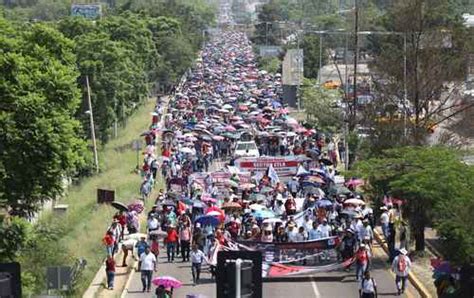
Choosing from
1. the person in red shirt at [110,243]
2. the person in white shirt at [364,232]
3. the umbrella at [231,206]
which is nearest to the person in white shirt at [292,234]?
the person in white shirt at [364,232]

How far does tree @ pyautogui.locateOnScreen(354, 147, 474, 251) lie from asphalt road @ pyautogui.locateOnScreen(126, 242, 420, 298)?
5.10ft

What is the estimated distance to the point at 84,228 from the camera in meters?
34.1

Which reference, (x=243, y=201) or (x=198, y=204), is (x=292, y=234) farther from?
(x=243, y=201)

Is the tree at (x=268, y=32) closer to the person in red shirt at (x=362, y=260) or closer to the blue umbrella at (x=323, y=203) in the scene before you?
the blue umbrella at (x=323, y=203)

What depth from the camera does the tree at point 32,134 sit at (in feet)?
90.1

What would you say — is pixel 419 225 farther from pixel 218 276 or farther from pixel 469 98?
pixel 469 98

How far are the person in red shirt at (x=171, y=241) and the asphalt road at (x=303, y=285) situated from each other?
69 centimetres

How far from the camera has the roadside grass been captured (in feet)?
96.8

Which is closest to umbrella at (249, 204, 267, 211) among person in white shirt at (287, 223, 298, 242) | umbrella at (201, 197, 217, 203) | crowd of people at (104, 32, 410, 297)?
crowd of people at (104, 32, 410, 297)

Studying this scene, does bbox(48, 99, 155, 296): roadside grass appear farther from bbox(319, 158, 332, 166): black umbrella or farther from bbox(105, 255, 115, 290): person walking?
bbox(319, 158, 332, 166): black umbrella

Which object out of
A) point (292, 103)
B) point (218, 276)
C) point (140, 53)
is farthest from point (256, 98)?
point (218, 276)

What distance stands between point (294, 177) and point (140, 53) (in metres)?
48.2

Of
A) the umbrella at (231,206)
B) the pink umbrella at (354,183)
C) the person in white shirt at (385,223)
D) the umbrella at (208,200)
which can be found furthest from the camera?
the pink umbrella at (354,183)

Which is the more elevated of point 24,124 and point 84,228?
point 24,124
